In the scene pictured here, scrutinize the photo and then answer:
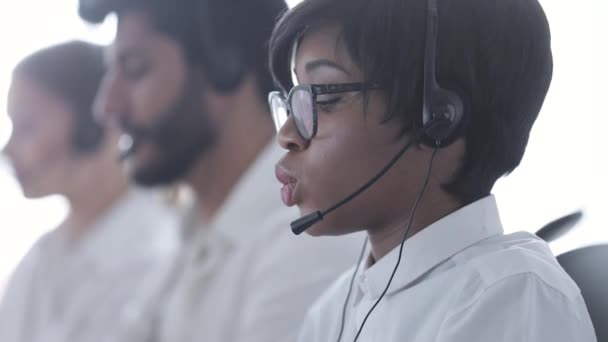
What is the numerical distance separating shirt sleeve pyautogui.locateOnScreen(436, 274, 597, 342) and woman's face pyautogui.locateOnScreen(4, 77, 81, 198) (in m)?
1.76

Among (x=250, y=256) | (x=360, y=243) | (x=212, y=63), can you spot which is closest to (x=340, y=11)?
(x=360, y=243)

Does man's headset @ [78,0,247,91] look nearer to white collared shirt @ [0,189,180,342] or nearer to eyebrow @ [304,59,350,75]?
white collared shirt @ [0,189,180,342]

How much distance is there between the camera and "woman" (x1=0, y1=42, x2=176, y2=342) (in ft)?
6.86

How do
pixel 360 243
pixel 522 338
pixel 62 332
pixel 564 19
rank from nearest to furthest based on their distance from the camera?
1. pixel 522 338
2. pixel 360 243
3. pixel 564 19
4. pixel 62 332

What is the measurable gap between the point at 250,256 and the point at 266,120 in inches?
10.2

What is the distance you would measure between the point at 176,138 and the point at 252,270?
410mm

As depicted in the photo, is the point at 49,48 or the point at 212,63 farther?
the point at 49,48

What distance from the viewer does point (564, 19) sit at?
1.36 meters

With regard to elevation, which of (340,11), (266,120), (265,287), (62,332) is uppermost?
(340,11)

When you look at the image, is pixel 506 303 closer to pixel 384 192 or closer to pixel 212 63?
pixel 384 192

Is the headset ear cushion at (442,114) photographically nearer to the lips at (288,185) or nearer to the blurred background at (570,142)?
the lips at (288,185)

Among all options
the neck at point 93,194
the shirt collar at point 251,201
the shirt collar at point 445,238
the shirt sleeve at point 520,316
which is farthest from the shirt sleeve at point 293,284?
the neck at point 93,194

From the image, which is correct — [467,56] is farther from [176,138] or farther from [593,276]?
[176,138]

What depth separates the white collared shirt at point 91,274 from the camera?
204 centimetres
